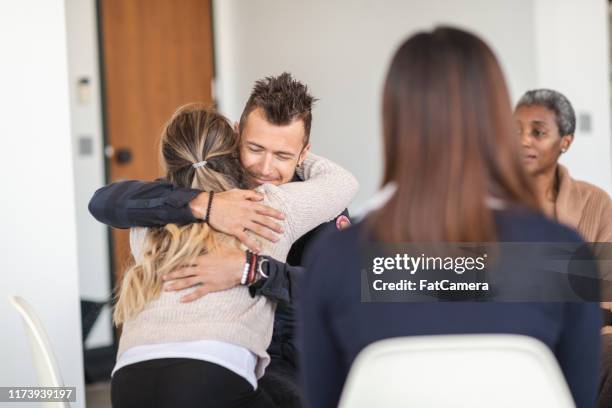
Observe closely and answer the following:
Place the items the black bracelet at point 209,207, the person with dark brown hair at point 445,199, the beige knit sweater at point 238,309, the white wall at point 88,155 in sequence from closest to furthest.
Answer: the person with dark brown hair at point 445,199
the beige knit sweater at point 238,309
the black bracelet at point 209,207
the white wall at point 88,155

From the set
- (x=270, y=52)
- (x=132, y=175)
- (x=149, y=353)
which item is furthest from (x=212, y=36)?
(x=149, y=353)

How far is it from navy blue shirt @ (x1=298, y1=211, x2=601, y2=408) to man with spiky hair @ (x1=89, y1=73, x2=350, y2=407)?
441mm

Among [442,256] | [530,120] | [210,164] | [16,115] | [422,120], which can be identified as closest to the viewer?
[422,120]

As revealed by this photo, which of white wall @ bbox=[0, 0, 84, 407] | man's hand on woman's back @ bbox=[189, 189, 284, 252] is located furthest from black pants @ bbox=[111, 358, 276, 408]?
white wall @ bbox=[0, 0, 84, 407]

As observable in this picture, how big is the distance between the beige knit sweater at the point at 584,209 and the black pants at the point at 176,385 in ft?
2.82

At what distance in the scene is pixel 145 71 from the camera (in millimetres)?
3998

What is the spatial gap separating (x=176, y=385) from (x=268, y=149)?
0.73 m

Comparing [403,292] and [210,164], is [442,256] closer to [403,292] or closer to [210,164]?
[403,292]

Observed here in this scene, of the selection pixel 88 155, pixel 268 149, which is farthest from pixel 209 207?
pixel 88 155

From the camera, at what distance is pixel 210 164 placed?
165 cm

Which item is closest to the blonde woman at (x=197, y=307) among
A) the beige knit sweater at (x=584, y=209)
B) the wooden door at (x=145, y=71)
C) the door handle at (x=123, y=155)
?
the beige knit sweater at (x=584, y=209)

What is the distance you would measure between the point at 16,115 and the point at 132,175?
185 cm

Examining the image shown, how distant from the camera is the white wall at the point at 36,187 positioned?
2096 millimetres

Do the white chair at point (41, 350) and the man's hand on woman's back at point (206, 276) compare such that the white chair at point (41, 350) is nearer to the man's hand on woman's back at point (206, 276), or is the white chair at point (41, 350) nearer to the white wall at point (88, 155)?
the man's hand on woman's back at point (206, 276)
